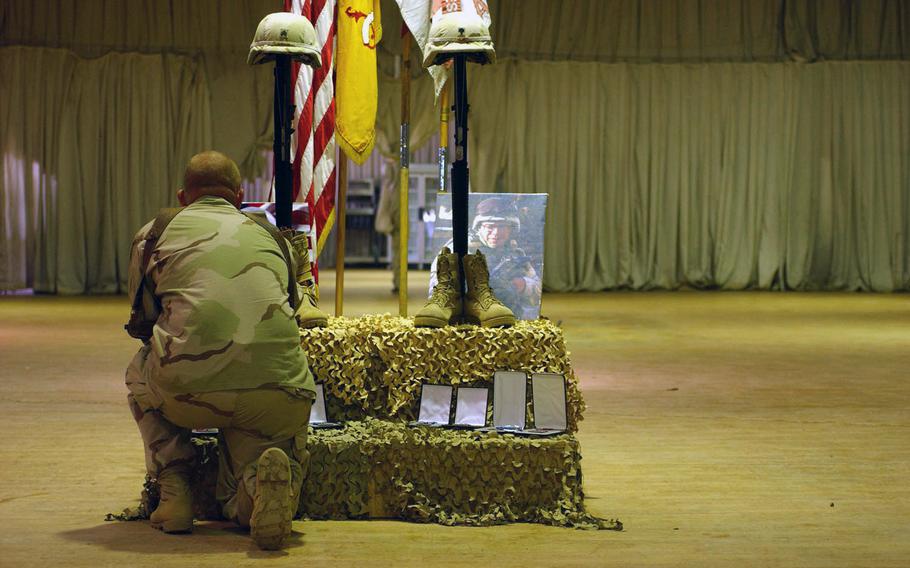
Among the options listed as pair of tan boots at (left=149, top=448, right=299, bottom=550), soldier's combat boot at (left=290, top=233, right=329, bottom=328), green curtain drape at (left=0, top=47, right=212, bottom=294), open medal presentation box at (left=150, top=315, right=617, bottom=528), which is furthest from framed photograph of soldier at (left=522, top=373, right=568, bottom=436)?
green curtain drape at (left=0, top=47, right=212, bottom=294)

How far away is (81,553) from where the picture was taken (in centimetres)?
286

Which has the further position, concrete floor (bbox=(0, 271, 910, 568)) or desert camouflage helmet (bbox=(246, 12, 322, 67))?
desert camouflage helmet (bbox=(246, 12, 322, 67))

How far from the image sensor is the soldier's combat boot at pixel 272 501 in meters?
2.85

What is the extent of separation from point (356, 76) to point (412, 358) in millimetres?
1343

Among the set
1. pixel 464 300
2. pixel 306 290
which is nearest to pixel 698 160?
pixel 464 300

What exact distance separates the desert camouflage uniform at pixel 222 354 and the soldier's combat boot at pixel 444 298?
1.94ft

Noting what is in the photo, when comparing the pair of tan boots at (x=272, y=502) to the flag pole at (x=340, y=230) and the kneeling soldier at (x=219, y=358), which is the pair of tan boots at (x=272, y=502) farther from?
the flag pole at (x=340, y=230)

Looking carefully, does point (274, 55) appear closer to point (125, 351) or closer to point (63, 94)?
point (125, 351)

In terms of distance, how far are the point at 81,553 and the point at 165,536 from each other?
0.24 metres

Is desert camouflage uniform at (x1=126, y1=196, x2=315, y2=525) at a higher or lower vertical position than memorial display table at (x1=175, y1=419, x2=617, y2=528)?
higher

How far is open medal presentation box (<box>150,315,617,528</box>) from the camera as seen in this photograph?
3270mm

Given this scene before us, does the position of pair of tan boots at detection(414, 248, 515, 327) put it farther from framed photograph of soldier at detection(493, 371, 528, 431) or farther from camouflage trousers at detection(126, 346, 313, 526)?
camouflage trousers at detection(126, 346, 313, 526)

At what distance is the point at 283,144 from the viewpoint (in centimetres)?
401

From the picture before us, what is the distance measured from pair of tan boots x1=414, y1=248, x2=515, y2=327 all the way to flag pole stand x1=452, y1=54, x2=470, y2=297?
1.5 inches
